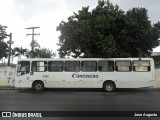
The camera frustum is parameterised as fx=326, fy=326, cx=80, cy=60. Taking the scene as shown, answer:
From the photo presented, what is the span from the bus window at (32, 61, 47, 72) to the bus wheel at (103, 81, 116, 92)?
189 inches

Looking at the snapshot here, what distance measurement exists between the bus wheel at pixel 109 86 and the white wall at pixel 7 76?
922 cm

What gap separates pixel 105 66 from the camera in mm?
24625

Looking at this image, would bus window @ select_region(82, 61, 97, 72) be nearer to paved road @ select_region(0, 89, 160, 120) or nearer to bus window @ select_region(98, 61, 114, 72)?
bus window @ select_region(98, 61, 114, 72)

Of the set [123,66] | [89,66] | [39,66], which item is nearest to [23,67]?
[39,66]

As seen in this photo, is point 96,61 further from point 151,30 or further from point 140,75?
point 151,30

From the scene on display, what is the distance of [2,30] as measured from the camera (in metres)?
52.6

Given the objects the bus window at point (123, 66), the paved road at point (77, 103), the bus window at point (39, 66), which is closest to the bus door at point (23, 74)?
the bus window at point (39, 66)

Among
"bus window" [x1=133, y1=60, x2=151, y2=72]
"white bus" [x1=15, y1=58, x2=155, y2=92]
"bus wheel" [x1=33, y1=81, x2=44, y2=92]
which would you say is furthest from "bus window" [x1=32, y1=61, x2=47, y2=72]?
"bus window" [x1=133, y1=60, x2=151, y2=72]

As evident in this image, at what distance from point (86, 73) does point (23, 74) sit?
4.82 meters

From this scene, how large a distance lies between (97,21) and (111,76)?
23.6 ft

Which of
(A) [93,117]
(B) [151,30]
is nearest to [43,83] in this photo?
(B) [151,30]

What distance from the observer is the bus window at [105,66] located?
24.5 m

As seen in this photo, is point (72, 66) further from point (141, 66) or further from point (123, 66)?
point (141, 66)

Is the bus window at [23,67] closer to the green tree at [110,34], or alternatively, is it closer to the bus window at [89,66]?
the bus window at [89,66]
